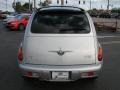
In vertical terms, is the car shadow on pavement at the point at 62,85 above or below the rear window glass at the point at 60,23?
below

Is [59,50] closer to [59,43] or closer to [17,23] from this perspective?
[59,43]

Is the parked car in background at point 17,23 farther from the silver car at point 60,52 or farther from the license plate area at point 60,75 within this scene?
the license plate area at point 60,75

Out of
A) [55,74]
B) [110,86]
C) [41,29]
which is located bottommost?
[110,86]

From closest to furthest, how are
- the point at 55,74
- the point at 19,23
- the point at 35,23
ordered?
the point at 55,74
the point at 35,23
the point at 19,23

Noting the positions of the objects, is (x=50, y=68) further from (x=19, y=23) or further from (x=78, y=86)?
(x=19, y=23)

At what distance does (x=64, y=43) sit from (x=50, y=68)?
0.57 m

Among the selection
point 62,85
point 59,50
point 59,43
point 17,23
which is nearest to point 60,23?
point 59,43

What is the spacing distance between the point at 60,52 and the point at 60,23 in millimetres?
734

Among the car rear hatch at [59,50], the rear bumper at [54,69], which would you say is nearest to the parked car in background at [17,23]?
the car rear hatch at [59,50]

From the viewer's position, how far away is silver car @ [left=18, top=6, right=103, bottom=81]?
19.1 ft

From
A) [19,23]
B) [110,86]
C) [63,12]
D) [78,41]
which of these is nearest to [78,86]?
[110,86]

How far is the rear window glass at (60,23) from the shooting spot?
6.16m

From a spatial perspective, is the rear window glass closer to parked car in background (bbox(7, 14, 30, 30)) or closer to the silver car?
the silver car

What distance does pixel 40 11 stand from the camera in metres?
6.51
